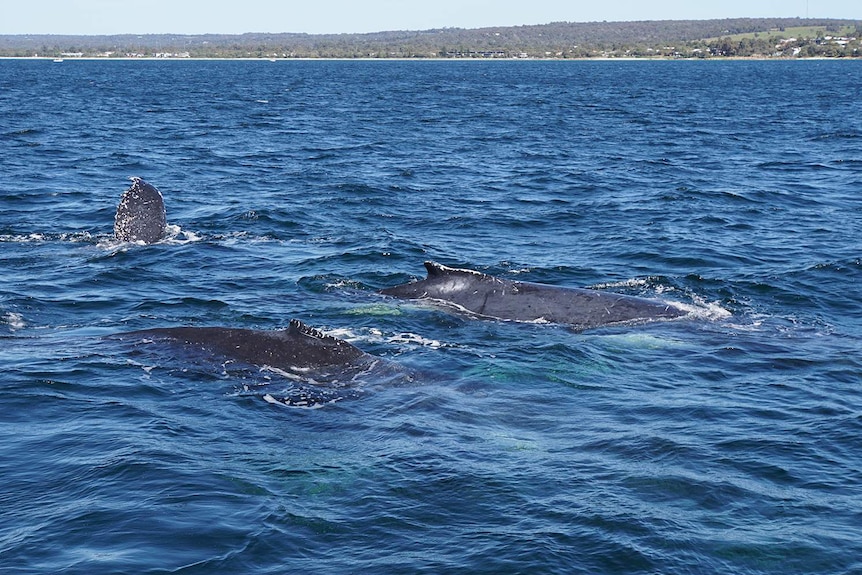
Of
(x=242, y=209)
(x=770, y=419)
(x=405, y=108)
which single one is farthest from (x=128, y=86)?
(x=770, y=419)

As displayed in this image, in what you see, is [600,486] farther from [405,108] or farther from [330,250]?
[405,108]

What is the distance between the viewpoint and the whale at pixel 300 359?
1238 centimetres

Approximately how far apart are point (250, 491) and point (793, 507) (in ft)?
16.8

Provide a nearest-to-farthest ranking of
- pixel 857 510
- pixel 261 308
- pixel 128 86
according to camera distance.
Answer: pixel 857 510
pixel 261 308
pixel 128 86

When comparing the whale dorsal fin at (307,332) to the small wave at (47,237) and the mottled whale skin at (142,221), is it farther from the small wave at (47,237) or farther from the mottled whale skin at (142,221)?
the small wave at (47,237)

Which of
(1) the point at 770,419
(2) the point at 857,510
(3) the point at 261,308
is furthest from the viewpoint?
(3) the point at 261,308

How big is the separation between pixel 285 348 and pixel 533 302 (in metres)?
4.89

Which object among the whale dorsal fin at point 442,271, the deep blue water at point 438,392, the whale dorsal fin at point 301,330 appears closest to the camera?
the deep blue water at point 438,392

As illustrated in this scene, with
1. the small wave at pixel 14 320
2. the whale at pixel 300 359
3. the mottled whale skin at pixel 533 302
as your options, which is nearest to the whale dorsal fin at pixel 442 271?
the mottled whale skin at pixel 533 302

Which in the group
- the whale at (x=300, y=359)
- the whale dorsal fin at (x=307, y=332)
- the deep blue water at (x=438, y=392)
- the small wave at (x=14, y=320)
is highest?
the whale dorsal fin at (x=307, y=332)

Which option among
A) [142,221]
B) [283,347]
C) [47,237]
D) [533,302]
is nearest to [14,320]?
[283,347]

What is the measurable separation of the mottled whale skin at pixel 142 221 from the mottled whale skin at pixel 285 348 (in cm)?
973

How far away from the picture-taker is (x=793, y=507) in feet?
33.3

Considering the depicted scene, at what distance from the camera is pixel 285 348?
12.9 m
